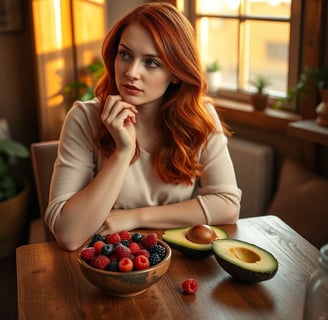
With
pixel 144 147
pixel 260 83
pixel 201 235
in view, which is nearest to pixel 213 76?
pixel 260 83

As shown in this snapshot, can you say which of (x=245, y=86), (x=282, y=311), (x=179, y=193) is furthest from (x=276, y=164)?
(x=282, y=311)

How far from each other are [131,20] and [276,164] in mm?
1369

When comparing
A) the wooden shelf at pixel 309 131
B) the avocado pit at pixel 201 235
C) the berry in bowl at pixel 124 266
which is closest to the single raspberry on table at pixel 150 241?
the berry in bowl at pixel 124 266

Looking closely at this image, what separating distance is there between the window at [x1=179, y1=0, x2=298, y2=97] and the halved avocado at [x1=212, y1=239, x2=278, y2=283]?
1.51 meters

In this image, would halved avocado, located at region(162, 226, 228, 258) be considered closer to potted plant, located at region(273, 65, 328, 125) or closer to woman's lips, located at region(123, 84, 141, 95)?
woman's lips, located at region(123, 84, 141, 95)

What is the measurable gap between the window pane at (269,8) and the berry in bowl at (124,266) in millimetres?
1811

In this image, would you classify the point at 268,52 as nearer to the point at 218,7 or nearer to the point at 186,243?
the point at 218,7

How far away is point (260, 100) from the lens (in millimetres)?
2748

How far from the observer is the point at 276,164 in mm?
2756

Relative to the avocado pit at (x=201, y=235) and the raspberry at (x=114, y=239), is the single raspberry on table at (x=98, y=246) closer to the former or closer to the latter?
the raspberry at (x=114, y=239)

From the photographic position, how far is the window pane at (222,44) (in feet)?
9.89

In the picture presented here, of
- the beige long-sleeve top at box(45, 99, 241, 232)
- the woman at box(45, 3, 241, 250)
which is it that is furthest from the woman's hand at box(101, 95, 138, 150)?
the beige long-sleeve top at box(45, 99, 241, 232)

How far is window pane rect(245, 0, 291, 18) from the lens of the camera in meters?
2.66

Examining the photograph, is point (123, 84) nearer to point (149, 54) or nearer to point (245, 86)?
point (149, 54)
